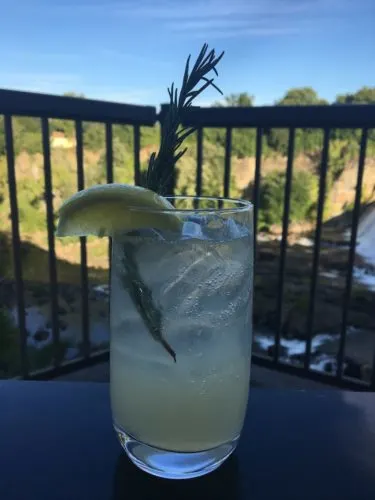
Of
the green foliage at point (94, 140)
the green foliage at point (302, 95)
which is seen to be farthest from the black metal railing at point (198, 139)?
the green foliage at point (302, 95)

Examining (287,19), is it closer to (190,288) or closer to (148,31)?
(148,31)

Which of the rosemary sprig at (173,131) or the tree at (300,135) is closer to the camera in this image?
the rosemary sprig at (173,131)

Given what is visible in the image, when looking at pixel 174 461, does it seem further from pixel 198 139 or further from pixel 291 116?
pixel 198 139

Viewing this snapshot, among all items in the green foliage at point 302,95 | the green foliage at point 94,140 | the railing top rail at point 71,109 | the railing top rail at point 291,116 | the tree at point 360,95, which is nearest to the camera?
the railing top rail at point 71,109

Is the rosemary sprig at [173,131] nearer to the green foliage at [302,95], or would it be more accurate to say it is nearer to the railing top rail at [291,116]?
the railing top rail at [291,116]

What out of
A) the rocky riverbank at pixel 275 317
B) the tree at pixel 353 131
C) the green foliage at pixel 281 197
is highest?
the tree at pixel 353 131

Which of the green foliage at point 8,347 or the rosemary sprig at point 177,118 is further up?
the rosemary sprig at point 177,118

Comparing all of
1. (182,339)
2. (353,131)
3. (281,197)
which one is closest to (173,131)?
(182,339)

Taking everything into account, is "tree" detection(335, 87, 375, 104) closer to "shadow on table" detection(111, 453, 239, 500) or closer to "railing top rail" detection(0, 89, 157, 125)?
"railing top rail" detection(0, 89, 157, 125)
